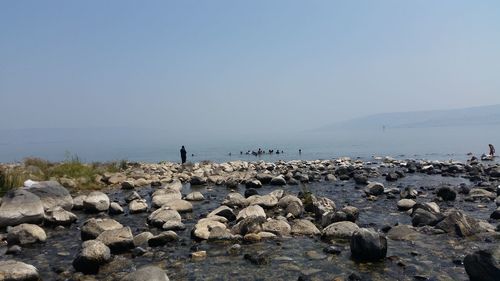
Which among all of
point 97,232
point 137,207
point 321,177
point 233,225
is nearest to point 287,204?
point 233,225

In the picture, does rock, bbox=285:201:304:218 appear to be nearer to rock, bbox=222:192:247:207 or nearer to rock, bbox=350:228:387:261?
rock, bbox=222:192:247:207

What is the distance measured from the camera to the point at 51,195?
63.4ft

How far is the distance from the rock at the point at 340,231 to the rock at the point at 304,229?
0.58 m

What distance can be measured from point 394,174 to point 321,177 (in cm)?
557

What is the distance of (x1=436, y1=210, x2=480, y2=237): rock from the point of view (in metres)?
13.6

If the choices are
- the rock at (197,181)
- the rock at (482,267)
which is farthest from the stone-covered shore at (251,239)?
the rock at (197,181)

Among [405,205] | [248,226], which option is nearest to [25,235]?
[248,226]

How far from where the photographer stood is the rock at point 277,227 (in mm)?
14438

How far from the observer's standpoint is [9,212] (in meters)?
15.9

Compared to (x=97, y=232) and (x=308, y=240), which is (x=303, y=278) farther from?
(x=97, y=232)

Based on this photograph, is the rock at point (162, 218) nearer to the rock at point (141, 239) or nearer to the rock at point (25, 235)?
the rock at point (141, 239)

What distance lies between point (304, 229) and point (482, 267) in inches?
242

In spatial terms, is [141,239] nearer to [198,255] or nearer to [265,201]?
[198,255]

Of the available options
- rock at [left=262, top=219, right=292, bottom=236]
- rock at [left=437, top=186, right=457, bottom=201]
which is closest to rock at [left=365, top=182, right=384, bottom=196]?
rock at [left=437, top=186, right=457, bottom=201]
